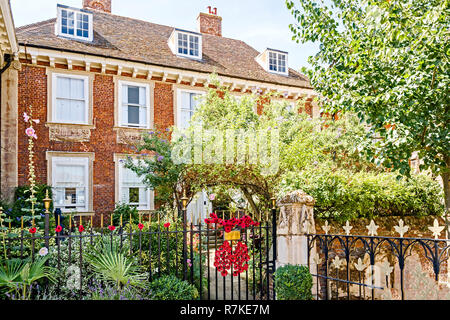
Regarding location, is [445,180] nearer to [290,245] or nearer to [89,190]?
[290,245]

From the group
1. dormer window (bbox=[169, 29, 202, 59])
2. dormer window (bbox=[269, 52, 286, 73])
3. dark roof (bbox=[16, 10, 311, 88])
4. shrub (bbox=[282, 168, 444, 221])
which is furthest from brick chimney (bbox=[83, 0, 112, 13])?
shrub (bbox=[282, 168, 444, 221])

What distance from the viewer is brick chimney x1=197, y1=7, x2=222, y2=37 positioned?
1927 cm

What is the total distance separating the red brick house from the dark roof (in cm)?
6

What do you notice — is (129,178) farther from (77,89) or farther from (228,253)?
(228,253)

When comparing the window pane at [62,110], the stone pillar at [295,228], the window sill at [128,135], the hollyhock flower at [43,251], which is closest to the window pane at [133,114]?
the window sill at [128,135]

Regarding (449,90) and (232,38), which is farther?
(232,38)

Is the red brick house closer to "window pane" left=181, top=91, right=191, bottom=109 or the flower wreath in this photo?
"window pane" left=181, top=91, right=191, bottom=109

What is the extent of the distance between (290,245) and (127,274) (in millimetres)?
2490

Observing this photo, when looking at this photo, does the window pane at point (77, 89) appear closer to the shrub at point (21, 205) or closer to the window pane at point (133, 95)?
the window pane at point (133, 95)

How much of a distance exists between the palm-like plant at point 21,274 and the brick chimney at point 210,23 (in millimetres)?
16819

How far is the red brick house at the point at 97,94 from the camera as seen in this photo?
12414 mm
